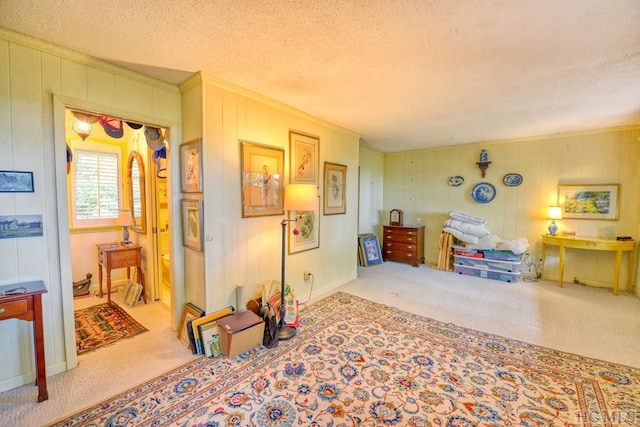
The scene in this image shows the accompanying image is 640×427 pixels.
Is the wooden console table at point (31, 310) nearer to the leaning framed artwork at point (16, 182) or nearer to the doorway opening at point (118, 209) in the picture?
the leaning framed artwork at point (16, 182)

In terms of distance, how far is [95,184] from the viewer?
3.92m

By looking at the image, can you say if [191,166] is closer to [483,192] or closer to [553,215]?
[483,192]

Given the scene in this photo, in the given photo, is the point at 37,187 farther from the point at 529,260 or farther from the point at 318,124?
the point at 529,260

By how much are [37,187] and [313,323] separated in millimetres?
2637

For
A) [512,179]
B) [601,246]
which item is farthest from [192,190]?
[601,246]

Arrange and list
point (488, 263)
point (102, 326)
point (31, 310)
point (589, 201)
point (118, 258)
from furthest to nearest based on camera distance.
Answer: point (488, 263)
point (589, 201)
point (118, 258)
point (102, 326)
point (31, 310)

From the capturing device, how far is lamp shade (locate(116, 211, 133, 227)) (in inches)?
146

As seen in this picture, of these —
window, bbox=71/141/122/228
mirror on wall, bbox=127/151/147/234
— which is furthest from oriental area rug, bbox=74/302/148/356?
window, bbox=71/141/122/228

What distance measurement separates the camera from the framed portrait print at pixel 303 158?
332 centimetres

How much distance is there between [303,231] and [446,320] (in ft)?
6.47

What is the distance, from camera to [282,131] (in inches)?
125

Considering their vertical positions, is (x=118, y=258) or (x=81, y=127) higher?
(x=81, y=127)

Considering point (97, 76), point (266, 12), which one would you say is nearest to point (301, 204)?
point (266, 12)

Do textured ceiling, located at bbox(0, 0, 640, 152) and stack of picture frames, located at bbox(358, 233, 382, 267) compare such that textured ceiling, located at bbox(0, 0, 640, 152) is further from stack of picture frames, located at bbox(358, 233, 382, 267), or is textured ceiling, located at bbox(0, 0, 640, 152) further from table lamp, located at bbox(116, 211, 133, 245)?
stack of picture frames, located at bbox(358, 233, 382, 267)
